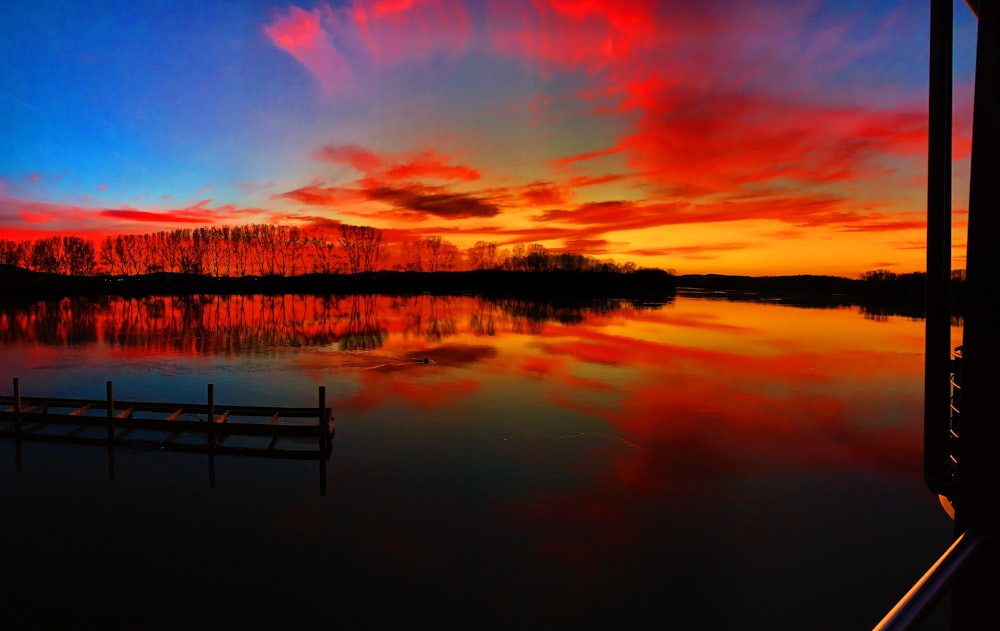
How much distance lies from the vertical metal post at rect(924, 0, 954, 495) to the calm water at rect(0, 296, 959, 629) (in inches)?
340

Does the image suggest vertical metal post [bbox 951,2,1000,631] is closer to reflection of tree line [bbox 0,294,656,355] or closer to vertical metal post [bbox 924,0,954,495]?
vertical metal post [bbox 924,0,954,495]

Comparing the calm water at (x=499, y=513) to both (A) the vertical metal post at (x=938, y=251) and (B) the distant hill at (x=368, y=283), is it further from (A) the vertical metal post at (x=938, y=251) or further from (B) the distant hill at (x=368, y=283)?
Result: (B) the distant hill at (x=368, y=283)

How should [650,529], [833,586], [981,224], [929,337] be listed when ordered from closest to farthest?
[981,224], [929,337], [833,586], [650,529]

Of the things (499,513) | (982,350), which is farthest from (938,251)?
(499,513)

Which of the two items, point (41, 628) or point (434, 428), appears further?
point (434, 428)

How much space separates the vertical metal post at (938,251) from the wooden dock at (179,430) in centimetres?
1475

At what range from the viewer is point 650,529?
43.2 ft

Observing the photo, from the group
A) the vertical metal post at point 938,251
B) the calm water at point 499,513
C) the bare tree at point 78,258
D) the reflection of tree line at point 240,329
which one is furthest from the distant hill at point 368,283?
the vertical metal post at point 938,251

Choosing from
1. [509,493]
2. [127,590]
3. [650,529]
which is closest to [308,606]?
[127,590]

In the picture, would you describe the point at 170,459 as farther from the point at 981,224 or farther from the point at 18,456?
the point at 981,224

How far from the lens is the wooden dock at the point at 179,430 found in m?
16.2

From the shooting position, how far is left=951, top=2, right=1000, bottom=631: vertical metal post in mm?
2156

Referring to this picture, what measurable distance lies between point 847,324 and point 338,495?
67546mm

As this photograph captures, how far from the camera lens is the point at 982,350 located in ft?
7.30
